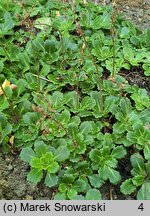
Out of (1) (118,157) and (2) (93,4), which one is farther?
(2) (93,4)

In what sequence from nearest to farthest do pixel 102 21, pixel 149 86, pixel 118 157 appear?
pixel 118 157
pixel 149 86
pixel 102 21

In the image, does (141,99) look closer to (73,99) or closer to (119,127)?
(119,127)

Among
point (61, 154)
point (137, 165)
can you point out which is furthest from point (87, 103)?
point (137, 165)

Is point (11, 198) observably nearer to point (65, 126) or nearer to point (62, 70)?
point (65, 126)

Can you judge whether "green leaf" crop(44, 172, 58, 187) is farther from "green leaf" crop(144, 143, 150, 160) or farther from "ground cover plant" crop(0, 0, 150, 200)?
"green leaf" crop(144, 143, 150, 160)

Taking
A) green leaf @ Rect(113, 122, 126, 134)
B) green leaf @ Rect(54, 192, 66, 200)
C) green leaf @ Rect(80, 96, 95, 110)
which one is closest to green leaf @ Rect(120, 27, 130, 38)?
green leaf @ Rect(80, 96, 95, 110)

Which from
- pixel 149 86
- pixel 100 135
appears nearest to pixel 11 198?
pixel 100 135
